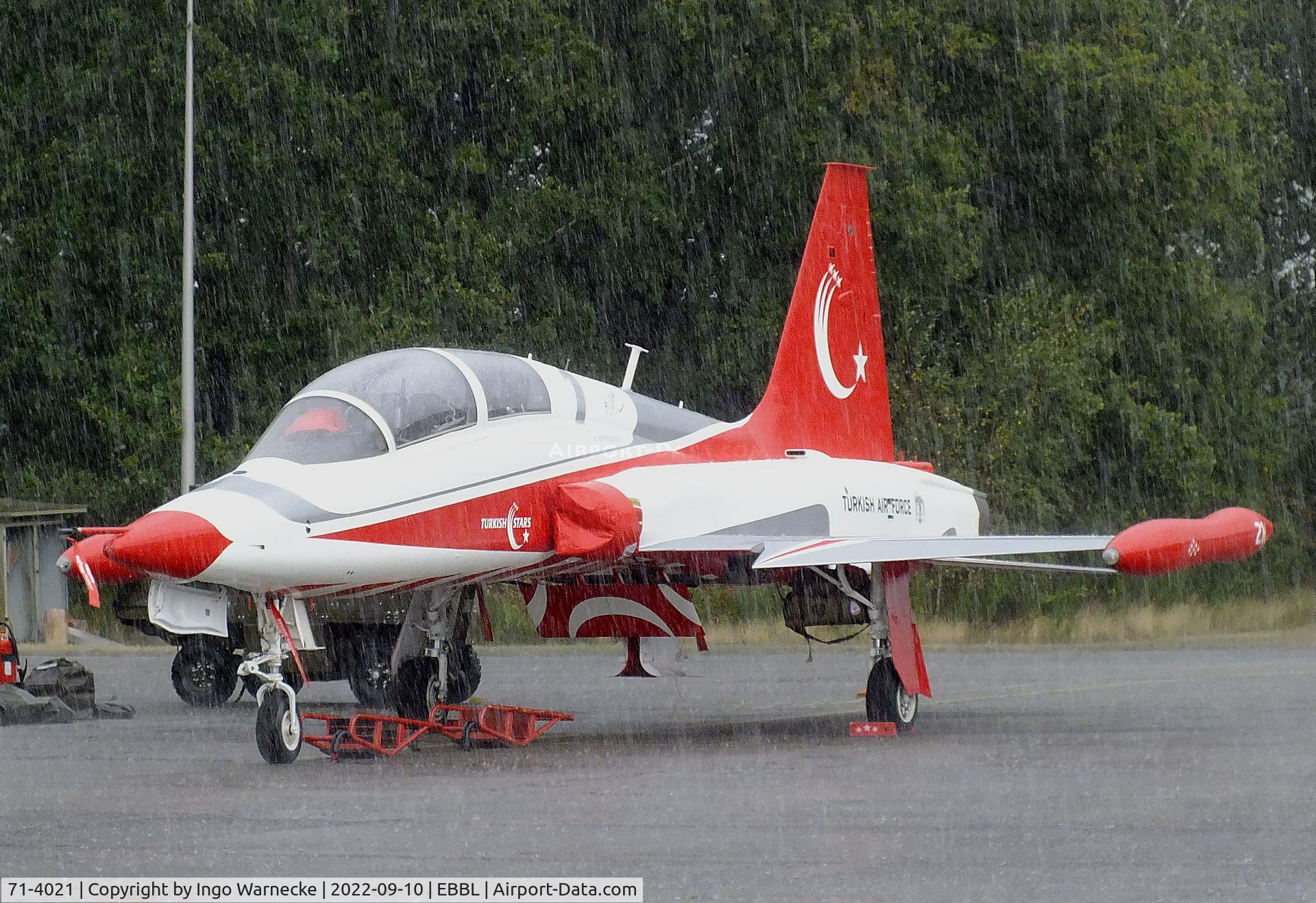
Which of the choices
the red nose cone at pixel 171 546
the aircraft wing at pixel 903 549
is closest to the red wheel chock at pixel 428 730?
the red nose cone at pixel 171 546

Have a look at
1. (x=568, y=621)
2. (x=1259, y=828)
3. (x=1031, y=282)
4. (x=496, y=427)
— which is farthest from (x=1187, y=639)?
(x=1259, y=828)

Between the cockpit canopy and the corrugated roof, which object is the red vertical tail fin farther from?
the corrugated roof

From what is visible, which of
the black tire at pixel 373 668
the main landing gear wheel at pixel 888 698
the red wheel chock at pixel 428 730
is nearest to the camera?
the red wheel chock at pixel 428 730

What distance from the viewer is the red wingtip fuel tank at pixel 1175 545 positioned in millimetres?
11844

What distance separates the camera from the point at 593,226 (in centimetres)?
3412

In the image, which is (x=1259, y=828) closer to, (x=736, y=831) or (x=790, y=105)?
(x=736, y=831)

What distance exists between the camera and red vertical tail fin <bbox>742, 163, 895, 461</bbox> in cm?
1562

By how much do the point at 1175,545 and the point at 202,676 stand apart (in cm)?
870

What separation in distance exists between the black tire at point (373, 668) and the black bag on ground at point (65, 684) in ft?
7.04

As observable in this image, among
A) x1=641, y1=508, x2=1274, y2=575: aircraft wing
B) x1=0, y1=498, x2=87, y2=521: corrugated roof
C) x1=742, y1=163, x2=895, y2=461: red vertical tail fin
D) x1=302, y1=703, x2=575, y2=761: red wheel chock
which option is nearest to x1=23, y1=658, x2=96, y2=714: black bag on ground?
x1=302, y1=703, x2=575, y2=761: red wheel chock

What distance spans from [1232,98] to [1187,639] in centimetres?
1344

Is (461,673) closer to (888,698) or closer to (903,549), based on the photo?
(888,698)

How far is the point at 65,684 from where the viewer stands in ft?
49.8

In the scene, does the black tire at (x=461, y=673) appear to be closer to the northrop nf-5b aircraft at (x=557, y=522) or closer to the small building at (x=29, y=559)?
the northrop nf-5b aircraft at (x=557, y=522)
